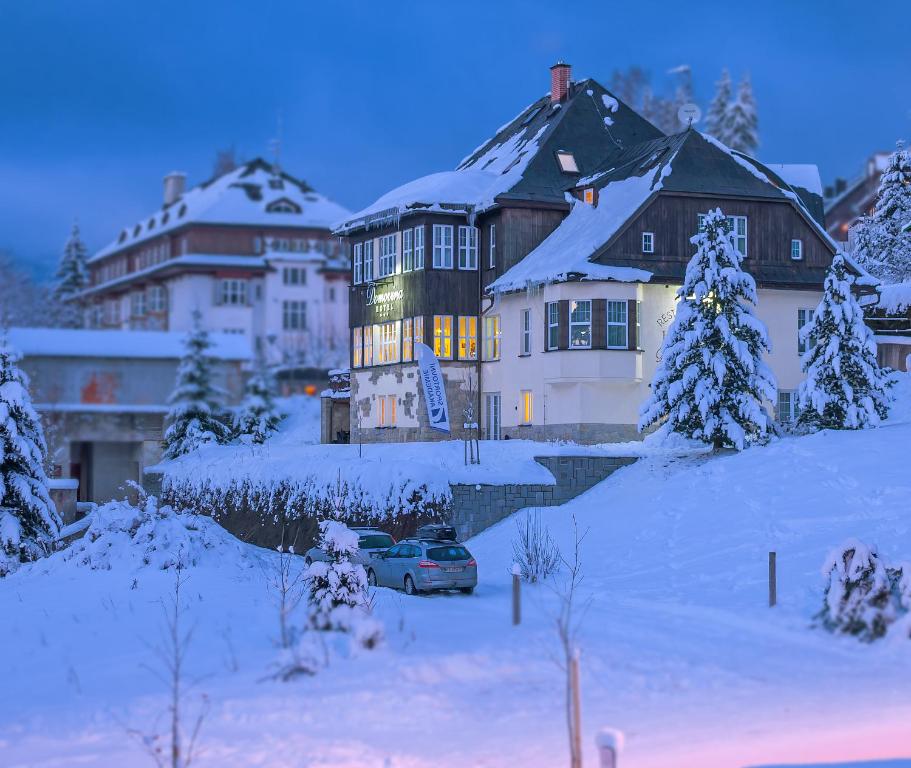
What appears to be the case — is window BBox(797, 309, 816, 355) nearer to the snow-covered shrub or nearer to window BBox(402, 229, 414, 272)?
window BBox(402, 229, 414, 272)

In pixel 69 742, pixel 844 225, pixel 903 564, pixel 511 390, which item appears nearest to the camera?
pixel 69 742

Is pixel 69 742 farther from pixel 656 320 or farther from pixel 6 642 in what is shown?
pixel 656 320

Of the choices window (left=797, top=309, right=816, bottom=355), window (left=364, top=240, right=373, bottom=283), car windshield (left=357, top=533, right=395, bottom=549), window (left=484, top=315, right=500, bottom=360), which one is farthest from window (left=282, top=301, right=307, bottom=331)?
car windshield (left=357, top=533, right=395, bottom=549)

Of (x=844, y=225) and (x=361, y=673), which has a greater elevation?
(x=844, y=225)

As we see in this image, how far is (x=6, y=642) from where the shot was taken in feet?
82.0

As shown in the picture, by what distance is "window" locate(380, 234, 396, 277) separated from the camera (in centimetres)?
5481

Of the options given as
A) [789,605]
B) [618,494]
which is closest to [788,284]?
[618,494]

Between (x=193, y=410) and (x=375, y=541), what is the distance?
86.8 feet

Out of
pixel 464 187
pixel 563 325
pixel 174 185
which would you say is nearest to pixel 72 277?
pixel 174 185

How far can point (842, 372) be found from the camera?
1576 inches

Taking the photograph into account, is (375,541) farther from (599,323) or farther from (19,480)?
(599,323)

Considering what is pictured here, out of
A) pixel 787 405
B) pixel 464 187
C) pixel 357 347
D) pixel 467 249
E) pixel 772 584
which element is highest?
pixel 464 187

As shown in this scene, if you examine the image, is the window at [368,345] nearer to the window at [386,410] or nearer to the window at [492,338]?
the window at [386,410]

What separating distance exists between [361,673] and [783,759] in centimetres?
647
